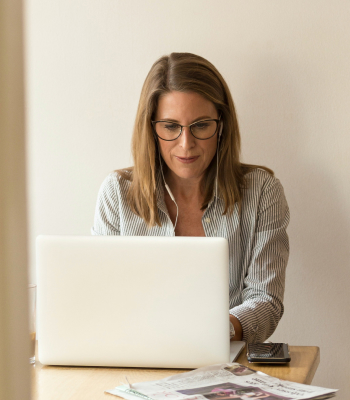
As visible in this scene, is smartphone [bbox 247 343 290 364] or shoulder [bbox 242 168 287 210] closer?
smartphone [bbox 247 343 290 364]

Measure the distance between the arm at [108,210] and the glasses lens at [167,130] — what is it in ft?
0.72

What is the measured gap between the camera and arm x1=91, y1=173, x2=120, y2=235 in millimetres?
1579

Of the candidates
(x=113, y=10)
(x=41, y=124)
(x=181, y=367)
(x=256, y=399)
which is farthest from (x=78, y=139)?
(x=256, y=399)

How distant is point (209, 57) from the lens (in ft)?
5.52

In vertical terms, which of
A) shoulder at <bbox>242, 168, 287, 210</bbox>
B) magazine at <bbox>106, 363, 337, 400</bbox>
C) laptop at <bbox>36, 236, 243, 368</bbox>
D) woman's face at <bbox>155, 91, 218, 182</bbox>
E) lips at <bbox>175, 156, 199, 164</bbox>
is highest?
woman's face at <bbox>155, 91, 218, 182</bbox>

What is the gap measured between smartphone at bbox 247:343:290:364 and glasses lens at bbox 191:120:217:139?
0.67m

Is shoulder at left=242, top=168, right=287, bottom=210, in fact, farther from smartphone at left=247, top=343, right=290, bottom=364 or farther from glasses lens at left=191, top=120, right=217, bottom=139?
smartphone at left=247, top=343, right=290, bottom=364

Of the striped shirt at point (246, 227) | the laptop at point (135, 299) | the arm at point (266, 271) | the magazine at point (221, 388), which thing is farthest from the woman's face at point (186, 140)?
the magazine at point (221, 388)

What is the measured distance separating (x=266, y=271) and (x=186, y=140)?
1.42ft

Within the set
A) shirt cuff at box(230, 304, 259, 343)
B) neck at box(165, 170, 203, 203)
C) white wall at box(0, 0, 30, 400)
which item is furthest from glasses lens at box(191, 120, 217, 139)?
white wall at box(0, 0, 30, 400)

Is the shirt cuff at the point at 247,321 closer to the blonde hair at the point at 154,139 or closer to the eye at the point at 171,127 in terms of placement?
the blonde hair at the point at 154,139

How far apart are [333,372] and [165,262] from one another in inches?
42.8

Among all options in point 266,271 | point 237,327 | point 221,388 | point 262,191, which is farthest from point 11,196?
point 262,191

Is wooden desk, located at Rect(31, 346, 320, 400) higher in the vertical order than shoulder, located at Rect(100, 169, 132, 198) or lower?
lower
